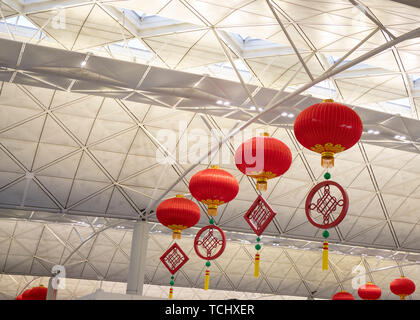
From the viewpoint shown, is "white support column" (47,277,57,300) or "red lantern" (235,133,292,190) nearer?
"red lantern" (235,133,292,190)

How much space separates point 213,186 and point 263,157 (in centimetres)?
234

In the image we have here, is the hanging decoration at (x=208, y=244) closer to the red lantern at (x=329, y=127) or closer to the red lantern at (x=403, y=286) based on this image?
the red lantern at (x=329, y=127)

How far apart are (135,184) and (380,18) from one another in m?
15.9

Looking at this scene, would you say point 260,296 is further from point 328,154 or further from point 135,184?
point 328,154

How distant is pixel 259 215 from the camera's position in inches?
563

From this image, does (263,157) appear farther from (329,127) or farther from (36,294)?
(36,294)

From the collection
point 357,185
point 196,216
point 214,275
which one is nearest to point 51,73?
point 196,216

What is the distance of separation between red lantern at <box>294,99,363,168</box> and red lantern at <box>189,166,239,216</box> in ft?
13.9

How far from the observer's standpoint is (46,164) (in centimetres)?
2498

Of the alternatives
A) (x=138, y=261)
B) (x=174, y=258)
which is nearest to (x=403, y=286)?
(x=174, y=258)

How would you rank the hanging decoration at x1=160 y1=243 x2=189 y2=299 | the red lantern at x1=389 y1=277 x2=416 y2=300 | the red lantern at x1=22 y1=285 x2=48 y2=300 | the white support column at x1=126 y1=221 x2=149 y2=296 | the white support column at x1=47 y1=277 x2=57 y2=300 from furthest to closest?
the white support column at x1=47 y1=277 x2=57 y2=300 → the red lantern at x1=22 y1=285 x2=48 y2=300 → the white support column at x1=126 y1=221 x2=149 y2=296 → the red lantern at x1=389 y1=277 x2=416 y2=300 → the hanging decoration at x1=160 y1=243 x2=189 y2=299

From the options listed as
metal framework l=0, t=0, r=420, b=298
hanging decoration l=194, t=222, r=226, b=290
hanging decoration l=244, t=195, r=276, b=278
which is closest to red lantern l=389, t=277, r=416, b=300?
metal framework l=0, t=0, r=420, b=298

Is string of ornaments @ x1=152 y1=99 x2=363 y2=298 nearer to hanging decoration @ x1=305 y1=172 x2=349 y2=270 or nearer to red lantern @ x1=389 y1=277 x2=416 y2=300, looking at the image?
hanging decoration @ x1=305 y1=172 x2=349 y2=270

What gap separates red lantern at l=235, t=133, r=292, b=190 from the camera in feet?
43.5
